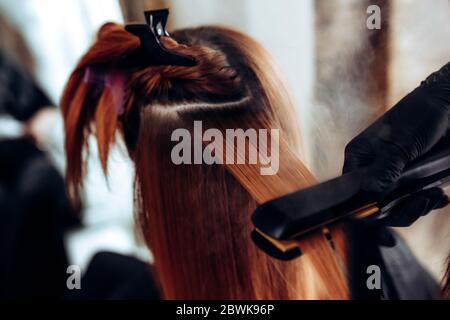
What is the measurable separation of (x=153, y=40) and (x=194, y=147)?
0.71ft

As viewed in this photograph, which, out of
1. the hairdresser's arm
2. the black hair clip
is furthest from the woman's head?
the hairdresser's arm

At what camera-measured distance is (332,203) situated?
835 millimetres

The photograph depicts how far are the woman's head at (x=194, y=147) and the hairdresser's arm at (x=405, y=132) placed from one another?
12 centimetres

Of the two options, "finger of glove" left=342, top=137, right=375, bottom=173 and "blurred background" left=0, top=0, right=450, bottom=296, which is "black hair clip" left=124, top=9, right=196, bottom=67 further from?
"finger of glove" left=342, top=137, right=375, bottom=173

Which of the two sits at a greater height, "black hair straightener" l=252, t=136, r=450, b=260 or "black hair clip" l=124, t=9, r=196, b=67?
"black hair clip" l=124, t=9, r=196, b=67

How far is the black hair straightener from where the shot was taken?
0.82 m

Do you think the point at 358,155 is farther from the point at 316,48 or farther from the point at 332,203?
the point at 316,48

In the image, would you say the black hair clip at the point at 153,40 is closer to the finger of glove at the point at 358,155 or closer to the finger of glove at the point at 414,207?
the finger of glove at the point at 358,155

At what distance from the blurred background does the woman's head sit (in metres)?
0.03

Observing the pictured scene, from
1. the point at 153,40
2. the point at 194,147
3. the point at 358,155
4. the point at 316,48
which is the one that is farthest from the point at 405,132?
the point at 153,40

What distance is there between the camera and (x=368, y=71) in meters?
0.85

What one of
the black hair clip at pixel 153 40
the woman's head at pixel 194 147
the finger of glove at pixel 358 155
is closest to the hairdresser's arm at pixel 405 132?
the finger of glove at pixel 358 155

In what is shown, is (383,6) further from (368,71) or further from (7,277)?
(7,277)
